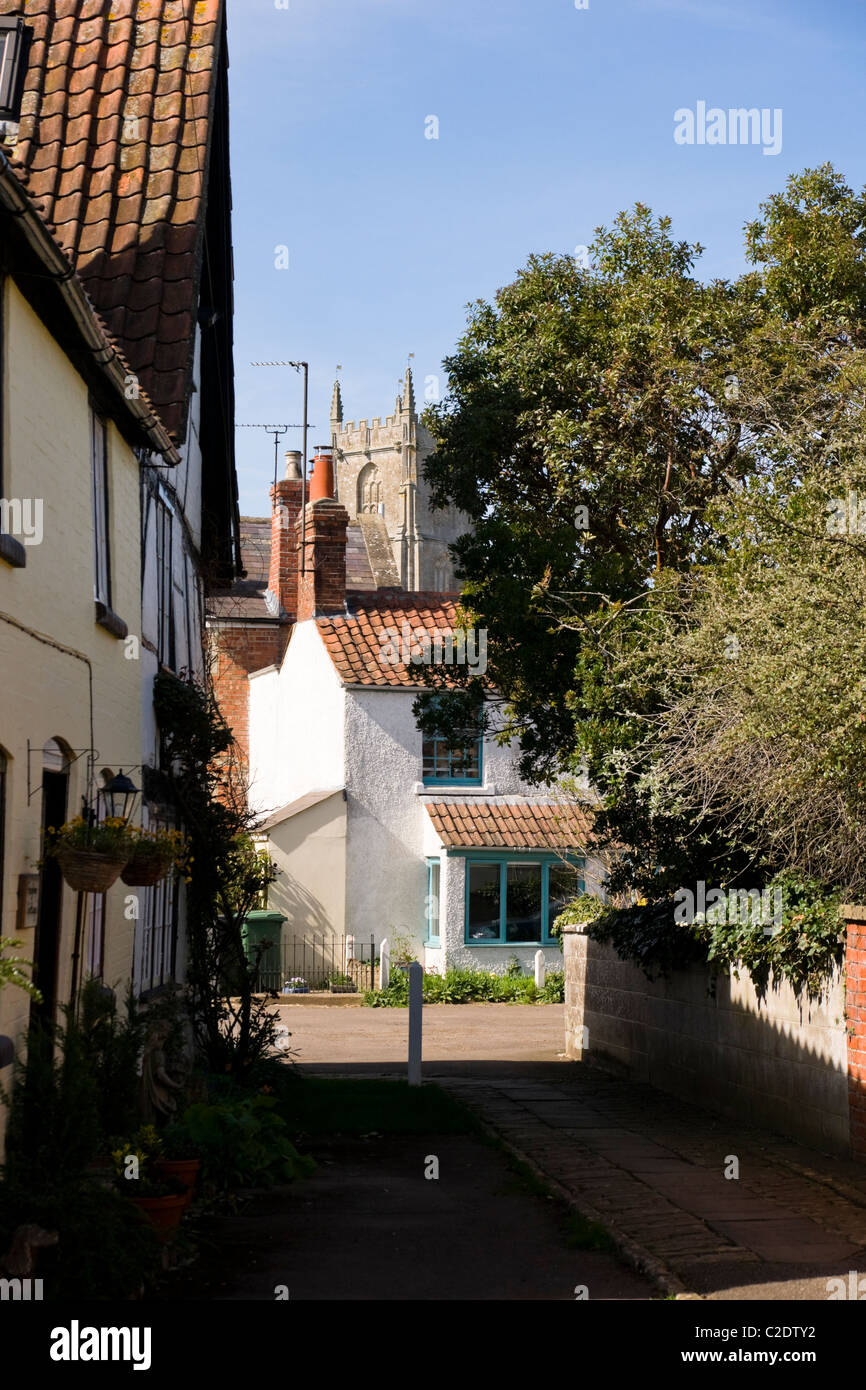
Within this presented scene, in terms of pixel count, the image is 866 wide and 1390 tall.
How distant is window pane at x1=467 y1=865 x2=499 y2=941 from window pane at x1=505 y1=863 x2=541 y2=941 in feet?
0.84

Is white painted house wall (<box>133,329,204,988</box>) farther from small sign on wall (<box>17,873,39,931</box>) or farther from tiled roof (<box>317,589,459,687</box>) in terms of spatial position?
tiled roof (<box>317,589,459,687</box>)

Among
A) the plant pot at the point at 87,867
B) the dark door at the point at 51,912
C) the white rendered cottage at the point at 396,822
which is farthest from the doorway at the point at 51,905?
the white rendered cottage at the point at 396,822

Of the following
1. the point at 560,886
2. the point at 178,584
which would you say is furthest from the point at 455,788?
the point at 178,584

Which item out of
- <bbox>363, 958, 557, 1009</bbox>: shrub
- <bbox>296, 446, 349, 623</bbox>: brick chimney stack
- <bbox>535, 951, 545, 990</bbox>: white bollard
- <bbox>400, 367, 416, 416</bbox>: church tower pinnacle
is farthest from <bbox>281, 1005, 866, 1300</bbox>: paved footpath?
<bbox>400, 367, 416, 416</bbox>: church tower pinnacle

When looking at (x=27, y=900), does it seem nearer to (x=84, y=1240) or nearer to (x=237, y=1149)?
(x=84, y=1240)

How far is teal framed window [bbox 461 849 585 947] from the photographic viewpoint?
27375 mm

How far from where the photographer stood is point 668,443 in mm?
15430

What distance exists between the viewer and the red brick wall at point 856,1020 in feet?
31.5

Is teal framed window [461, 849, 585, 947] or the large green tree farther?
teal framed window [461, 849, 585, 947]

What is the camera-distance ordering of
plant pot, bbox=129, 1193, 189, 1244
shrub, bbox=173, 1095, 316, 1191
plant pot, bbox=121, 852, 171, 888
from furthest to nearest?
shrub, bbox=173, 1095, 316, 1191 < plant pot, bbox=121, 852, 171, 888 < plant pot, bbox=129, 1193, 189, 1244

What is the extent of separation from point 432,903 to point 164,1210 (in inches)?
794

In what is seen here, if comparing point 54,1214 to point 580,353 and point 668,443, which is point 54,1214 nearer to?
point 668,443
